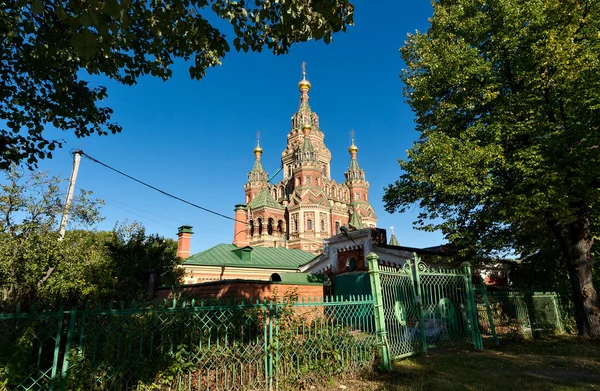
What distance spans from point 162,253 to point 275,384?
10610 mm

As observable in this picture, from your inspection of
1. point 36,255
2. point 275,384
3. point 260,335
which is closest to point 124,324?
point 260,335

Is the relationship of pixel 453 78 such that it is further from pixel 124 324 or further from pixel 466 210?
pixel 124 324

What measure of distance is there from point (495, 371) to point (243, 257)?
19.7 metres

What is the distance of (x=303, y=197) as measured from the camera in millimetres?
49406

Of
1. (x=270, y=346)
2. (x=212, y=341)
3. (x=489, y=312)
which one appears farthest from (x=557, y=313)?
(x=212, y=341)

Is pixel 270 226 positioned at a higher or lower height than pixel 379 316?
higher

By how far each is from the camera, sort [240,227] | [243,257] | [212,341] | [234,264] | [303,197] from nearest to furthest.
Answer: [212,341] < [234,264] < [243,257] < [240,227] < [303,197]

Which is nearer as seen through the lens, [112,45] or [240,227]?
[112,45]

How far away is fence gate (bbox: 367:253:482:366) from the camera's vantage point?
24.6 feet

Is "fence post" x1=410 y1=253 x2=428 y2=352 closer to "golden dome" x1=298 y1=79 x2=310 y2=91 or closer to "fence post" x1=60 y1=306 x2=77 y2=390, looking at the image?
"fence post" x1=60 y1=306 x2=77 y2=390

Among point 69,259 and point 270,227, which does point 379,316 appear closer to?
point 69,259

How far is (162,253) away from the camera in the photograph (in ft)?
48.1

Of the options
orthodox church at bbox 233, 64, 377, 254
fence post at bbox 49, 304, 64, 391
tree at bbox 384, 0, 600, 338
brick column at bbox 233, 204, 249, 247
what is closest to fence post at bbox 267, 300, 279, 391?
fence post at bbox 49, 304, 64, 391

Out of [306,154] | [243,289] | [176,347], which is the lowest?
[176,347]
